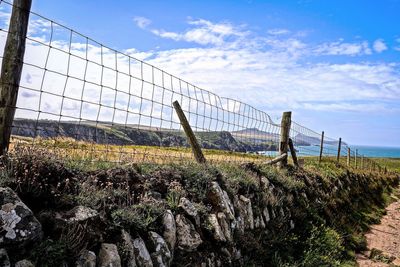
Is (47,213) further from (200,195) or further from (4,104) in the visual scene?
(200,195)

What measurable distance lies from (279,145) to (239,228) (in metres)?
6.49

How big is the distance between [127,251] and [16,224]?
1.40 m

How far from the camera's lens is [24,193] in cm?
444

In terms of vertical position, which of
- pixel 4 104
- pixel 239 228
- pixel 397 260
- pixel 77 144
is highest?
pixel 4 104

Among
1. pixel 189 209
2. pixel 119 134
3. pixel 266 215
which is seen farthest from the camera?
pixel 266 215

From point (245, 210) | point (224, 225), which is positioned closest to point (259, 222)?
point (245, 210)

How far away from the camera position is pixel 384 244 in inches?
497

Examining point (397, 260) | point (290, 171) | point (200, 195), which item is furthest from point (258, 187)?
point (397, 260)

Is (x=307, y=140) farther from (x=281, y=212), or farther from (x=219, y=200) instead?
(x=219, y=200)

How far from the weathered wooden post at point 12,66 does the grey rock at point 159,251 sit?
232 cm

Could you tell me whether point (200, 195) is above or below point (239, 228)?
above

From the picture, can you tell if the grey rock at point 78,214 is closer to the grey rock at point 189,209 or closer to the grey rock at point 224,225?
the grey rock at point 189,209

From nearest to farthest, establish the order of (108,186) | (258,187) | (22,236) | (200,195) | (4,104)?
(22,236) < (4,104) < (108,186) < (200,195) < (258,187)

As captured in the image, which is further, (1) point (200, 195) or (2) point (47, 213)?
(1) point (200, 195)
